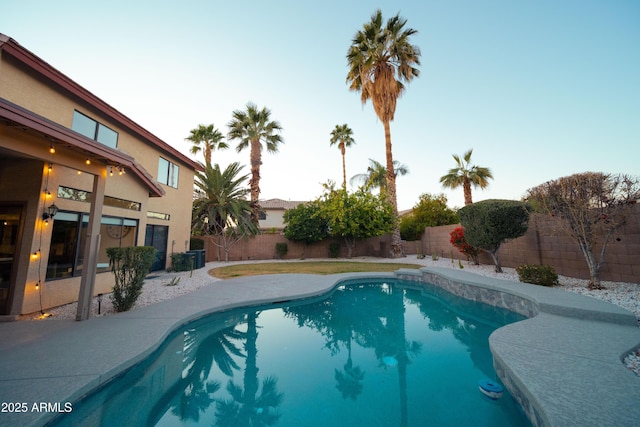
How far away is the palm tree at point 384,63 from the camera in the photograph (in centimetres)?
1579

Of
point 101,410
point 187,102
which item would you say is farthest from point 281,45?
point 101,410

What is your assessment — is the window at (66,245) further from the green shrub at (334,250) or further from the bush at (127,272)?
the green shrub at (334,250)

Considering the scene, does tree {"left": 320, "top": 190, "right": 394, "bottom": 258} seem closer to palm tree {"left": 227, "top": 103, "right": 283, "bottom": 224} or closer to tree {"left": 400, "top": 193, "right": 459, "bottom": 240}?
tree {"left": 400, "top": 193, "right": 459, "bottom": 240}

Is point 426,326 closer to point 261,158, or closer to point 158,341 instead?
point 158,341

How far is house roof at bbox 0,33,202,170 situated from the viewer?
5207 mm

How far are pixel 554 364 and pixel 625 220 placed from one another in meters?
7.37

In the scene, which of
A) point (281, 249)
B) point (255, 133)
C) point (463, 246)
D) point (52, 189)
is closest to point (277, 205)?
point (281, 249)

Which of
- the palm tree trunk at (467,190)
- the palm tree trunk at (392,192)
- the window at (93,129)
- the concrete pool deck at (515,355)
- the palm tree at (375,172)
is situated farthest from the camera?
the palm tree at (375,172)

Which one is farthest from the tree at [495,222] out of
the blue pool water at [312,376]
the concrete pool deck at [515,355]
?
the blue pool water at [312,376]

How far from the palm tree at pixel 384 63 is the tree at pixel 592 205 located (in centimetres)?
1053

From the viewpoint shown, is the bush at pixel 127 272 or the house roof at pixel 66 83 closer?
the house roof at pixel 66 83

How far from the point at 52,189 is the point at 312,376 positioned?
24.1ft

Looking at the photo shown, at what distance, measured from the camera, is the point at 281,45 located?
12.8 meters

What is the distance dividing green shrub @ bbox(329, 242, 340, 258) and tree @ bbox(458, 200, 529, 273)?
11011mm
